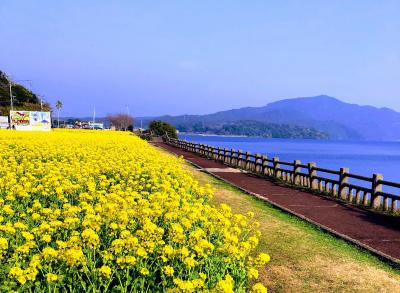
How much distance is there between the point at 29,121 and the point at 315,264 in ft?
162

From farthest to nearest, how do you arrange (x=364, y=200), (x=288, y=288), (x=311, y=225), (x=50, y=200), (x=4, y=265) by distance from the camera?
(x=364, y=200)
(x=311, y=225)
(x=50, y=200)
(x=288, y=288)
(x=4, y=265)

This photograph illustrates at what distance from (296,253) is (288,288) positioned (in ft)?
6.33

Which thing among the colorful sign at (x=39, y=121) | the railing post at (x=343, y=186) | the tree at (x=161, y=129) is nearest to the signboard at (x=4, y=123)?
the colorful sign at (x=39, y=121)

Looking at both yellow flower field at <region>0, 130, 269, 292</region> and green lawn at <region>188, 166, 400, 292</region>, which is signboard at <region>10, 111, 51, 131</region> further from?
yellow flower field at <region>0, 130, 269, 292</region>

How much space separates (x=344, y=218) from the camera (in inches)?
551

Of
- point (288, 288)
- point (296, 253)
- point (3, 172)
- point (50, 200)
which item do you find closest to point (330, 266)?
point (296, 253)

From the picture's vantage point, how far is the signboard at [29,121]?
170ft

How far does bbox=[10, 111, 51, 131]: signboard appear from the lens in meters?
51.8

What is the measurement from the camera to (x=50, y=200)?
31.2 feet

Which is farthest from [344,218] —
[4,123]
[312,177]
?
[4,123]

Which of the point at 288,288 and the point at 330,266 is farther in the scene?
the point at 330,266

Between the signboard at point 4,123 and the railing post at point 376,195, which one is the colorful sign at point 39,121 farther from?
the railing post at point 376,195

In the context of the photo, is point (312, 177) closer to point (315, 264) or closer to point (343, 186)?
point (343, 186)

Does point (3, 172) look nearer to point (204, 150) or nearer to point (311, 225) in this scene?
point (311, 225)
